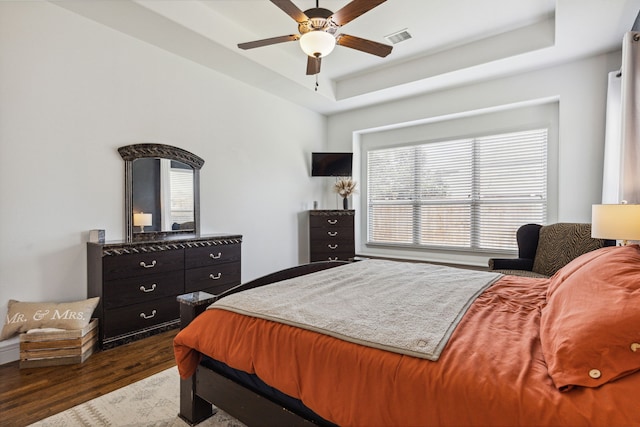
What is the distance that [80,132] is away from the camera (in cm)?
284

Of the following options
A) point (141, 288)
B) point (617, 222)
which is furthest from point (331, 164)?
point (617, 222)

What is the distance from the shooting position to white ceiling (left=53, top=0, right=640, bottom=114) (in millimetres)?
2840

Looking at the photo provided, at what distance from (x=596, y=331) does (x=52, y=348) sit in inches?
126

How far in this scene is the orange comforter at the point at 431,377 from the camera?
0.82 metres

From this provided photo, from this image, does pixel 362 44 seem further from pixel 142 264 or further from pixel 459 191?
pixel 459 191

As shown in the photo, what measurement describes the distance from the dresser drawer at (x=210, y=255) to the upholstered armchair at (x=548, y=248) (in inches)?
112

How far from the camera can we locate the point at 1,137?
2432 millimetres

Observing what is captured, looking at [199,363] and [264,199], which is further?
[264,199]

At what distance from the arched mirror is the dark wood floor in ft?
3.52

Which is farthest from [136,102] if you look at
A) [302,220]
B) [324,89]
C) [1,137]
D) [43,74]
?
[302,220]

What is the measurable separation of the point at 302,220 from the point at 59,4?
3.70 m

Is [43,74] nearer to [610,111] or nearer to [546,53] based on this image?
[546,53]

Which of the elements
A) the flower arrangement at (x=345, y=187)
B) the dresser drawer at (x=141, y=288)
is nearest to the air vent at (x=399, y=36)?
the flower arrangement at (x=345, y=187)

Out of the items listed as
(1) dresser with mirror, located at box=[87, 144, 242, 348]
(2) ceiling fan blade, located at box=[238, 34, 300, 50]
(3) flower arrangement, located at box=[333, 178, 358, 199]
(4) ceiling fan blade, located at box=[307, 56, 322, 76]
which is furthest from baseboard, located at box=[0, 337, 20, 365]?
(3) flower arrangement, located at box=[333, 178, 358, 199]
